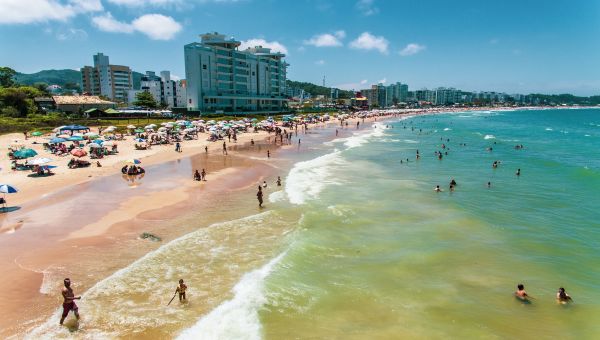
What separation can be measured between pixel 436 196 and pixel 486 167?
15.6 meters

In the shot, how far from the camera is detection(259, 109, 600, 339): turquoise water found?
11.3 metres

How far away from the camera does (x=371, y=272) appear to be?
1424 cm

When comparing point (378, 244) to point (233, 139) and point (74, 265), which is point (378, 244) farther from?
point (233, 139)

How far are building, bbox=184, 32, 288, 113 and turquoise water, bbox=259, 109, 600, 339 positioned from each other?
64.1 meters

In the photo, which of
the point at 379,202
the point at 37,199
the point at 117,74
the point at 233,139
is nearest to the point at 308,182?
the point at 379,202

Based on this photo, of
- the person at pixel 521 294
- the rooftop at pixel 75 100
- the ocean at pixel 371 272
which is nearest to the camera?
the ocean at pixel 371 272

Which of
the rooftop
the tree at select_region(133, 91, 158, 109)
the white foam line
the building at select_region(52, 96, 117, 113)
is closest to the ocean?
the white foam line

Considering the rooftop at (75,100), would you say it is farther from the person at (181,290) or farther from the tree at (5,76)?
the person at (181,290)

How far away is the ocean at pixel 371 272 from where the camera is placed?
36.0 ft

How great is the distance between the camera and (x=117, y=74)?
145000 mm

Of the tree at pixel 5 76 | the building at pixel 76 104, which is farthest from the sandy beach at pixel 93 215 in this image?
the tree at pixel 5 76

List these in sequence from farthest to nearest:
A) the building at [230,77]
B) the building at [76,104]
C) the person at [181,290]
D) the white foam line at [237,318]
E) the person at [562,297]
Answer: the building at [230,77] < the building at [76,104] < the person at [562,297] < the person at [181,290] < the white foam line at [237,318]

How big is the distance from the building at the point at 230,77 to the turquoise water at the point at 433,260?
6413 cm

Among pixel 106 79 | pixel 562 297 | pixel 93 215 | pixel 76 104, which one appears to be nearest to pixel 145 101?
pixel 76 104
